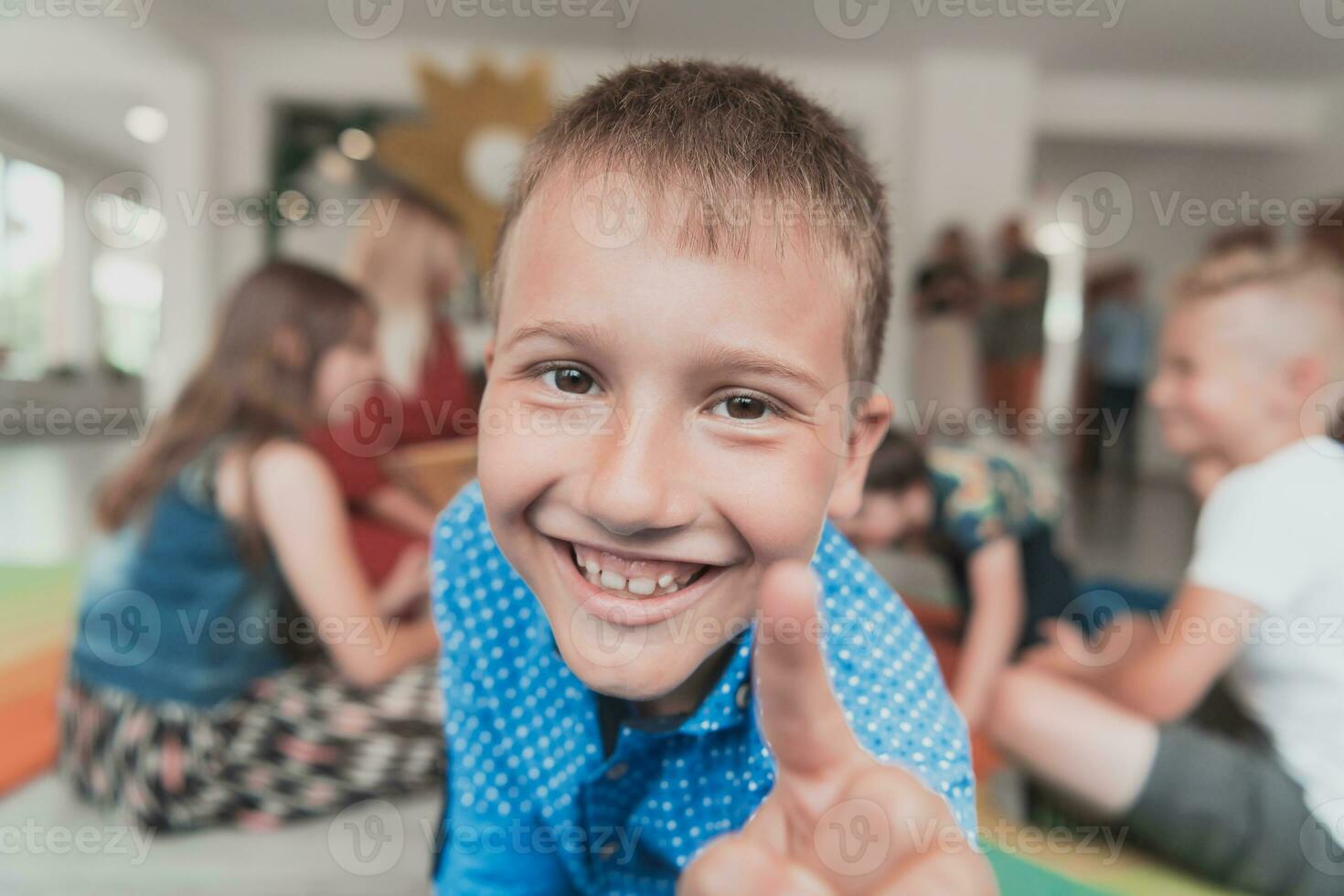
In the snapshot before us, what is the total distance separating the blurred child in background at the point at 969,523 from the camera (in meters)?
1.26

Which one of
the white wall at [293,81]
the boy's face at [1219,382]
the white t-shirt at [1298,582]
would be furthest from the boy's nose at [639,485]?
the white wall at [293,81]

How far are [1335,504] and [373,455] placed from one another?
137cm

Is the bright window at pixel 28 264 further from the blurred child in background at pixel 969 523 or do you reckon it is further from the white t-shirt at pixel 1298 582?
the white t-shirt at pixel 1298 582

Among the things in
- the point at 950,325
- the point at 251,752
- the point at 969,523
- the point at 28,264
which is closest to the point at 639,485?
the point at 251,752

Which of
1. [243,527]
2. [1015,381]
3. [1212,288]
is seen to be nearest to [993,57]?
[1015,381]

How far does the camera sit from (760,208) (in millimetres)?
398

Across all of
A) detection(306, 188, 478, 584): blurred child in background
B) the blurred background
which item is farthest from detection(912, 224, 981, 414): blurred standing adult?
detection(306, 188, 478, 584): blurred child in background

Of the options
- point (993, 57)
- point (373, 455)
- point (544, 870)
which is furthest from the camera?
point (993, 57)

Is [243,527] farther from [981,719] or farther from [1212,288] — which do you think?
[1212,288]

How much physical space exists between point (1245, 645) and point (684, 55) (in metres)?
3.38

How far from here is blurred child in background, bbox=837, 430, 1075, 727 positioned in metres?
1.26

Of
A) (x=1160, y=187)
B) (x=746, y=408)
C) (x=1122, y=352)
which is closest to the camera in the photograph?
(x=746, y=408)

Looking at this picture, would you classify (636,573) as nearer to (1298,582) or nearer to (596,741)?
(596,741)

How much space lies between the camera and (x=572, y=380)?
407mm
